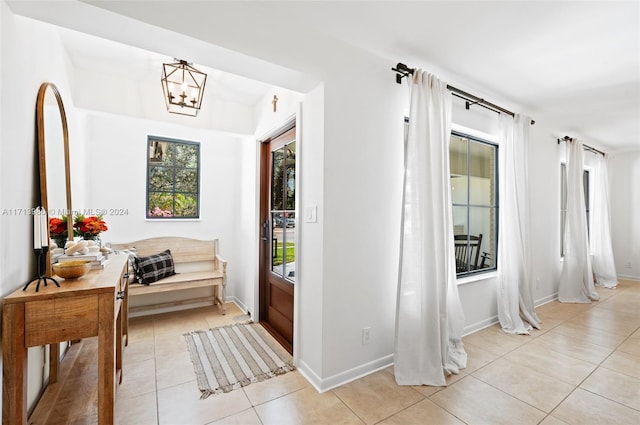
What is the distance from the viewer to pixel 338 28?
1.98 metres

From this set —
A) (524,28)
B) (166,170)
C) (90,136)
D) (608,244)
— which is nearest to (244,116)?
(166,170)

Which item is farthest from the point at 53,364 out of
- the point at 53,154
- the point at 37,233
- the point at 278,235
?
the point at 278,235

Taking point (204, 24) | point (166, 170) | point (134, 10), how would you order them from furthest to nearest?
point (166, 170)
point (204, 24)
point (134, 10)

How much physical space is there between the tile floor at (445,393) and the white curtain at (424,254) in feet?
0.52

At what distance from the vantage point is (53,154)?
6.18ft

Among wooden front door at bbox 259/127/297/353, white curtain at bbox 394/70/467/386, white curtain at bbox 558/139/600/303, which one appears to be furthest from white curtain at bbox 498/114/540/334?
wooden front door at bbox 259/127/297/353

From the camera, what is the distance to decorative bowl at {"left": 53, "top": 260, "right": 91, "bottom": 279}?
1462 millimetres

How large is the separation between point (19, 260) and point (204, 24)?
161cm

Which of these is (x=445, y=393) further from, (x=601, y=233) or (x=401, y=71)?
(x=601, y=233)

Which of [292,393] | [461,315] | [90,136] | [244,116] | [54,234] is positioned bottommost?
[292,393]

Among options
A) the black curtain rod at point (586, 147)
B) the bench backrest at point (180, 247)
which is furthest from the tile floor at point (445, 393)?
the black curtain rod at point (586, 147)

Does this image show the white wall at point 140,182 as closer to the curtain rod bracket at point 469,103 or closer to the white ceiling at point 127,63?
the white ceiling at point 127,63

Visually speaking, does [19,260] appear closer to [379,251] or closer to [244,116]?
[379,251]

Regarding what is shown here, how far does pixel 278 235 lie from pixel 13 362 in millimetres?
2013
